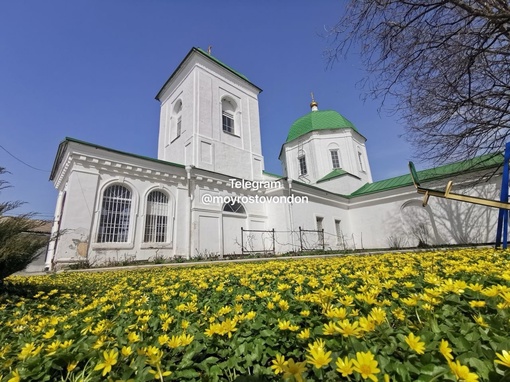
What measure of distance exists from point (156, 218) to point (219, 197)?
3750 mm

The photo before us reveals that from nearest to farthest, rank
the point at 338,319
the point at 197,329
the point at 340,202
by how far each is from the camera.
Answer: the point at 338,319 → the point at 197,329 → the point at 340,202

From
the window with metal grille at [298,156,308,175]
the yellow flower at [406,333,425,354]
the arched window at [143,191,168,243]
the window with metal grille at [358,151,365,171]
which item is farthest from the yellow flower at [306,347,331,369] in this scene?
the window with metal grille at [358,151,365,171]

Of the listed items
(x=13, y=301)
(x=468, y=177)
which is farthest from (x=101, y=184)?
(x=468, y=177)

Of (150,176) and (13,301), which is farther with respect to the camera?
(150,176)

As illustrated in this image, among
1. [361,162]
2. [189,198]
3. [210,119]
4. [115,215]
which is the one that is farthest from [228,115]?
[361,162]

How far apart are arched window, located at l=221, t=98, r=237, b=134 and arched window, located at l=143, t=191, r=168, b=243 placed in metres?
7.61

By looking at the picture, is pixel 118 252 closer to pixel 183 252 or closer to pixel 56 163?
pixel 183 252

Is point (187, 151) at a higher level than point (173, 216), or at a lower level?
higher

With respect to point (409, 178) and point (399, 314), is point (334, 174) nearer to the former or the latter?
point (409, 178)

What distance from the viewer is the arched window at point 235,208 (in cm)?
1423

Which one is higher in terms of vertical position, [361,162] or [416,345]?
[361,162]

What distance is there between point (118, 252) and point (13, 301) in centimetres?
731

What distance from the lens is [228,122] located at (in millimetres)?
17906

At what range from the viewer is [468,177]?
49.0ft
